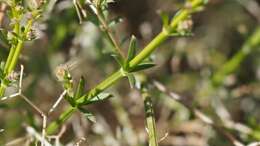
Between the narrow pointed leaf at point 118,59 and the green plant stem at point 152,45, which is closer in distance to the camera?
the green plant stem at point 152,45

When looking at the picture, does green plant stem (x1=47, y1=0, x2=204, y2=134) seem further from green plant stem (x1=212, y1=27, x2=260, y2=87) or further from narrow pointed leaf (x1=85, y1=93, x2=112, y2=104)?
green plant stem (x1=212, y1=27, x2=260, y2=87)

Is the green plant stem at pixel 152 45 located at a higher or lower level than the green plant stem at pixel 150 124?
higher

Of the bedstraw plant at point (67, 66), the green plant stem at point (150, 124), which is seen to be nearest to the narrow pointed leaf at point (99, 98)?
the bedstraw plant at point (67, 66)

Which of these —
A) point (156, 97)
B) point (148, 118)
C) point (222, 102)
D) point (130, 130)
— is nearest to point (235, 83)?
point (222, 102)

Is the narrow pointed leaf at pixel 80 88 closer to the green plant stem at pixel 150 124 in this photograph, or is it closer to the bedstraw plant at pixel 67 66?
the bedstraw plant at pixel 67 66

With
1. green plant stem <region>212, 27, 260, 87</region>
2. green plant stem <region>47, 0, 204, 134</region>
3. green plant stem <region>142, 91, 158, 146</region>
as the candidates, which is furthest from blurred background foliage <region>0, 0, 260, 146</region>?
green plant stem <region>47, 0, 204, 134</region>

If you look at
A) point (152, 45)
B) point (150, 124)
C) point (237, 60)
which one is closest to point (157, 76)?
point (237, 60)

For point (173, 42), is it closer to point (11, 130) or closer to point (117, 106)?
point (117, 106)

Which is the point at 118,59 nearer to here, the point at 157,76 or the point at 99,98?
the point at 99,98
